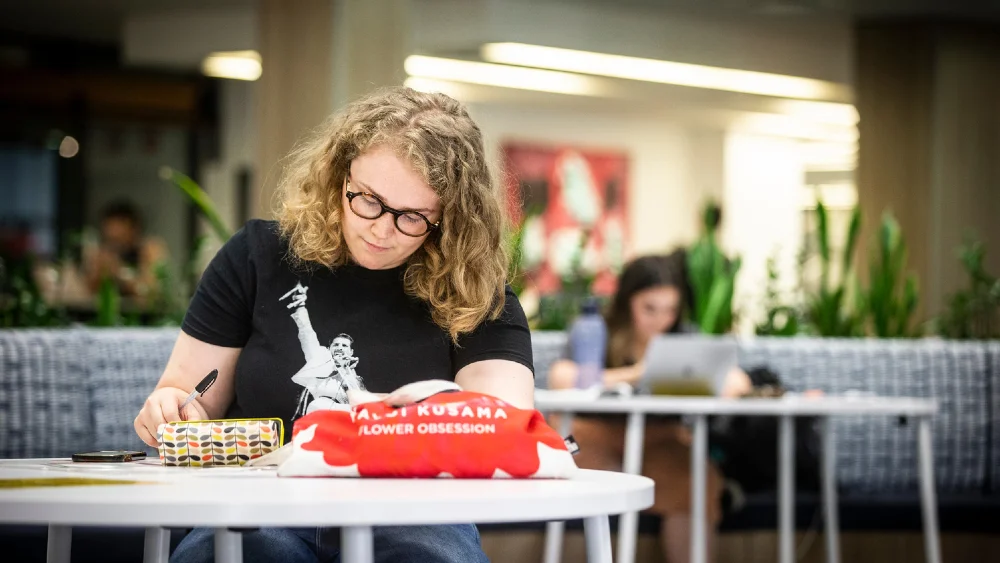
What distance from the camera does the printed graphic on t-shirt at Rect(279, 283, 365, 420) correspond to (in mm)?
1516

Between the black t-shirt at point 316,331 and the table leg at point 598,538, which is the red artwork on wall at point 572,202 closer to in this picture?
the black t-shirt at point 316,331

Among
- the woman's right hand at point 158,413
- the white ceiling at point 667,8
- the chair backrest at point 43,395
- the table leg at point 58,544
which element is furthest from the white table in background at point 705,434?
the white ceiling at point 667,8

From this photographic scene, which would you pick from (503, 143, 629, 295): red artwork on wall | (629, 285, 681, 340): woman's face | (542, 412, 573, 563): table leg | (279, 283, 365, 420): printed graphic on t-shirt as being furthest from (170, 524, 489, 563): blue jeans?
(503, 143, 629, 295): red artwork on wall

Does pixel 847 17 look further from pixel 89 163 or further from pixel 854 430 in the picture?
pixel 89 163

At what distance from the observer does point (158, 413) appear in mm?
1463

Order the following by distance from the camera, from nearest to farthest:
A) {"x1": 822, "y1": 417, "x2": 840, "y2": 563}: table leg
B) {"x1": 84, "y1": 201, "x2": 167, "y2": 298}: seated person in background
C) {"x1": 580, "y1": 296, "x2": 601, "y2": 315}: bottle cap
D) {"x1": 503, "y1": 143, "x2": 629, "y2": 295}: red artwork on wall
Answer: {"x1": 580, "y1": 296, "x2": 601, "y2": 315}: bottle cap
{"x1": 822, "y1": 417, "x2": 840, "y2": 563}: table leg
{"x1": 84, "y1": 201, "x2": 167, "y2": 298}: seated person in background
{"x1": 503, "y1": 143, "x2": 629, "y2": 295}: red artwork on wall

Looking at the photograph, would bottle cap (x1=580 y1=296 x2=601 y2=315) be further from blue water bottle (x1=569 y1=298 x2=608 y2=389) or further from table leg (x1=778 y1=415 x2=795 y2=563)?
table leg (x1=778 y1=415 x2=795 y2=563)

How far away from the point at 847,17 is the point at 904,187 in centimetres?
119

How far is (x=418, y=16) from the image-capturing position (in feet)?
24.1

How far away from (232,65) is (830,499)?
688 centimetres

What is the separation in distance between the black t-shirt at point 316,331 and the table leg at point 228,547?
0.31 metres

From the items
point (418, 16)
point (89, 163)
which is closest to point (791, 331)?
point (418, 16)

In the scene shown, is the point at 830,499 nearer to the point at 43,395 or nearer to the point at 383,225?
the point at 43,395

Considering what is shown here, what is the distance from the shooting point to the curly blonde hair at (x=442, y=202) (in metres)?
1.55
